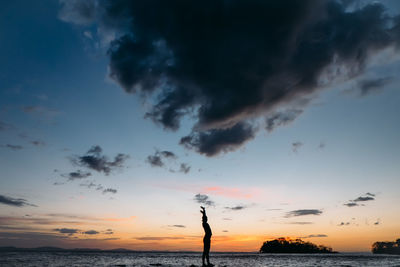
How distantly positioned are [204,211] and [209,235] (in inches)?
88.8

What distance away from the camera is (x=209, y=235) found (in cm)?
2336

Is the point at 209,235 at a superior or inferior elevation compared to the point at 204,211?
inferior

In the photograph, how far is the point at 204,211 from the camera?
2294 cm
